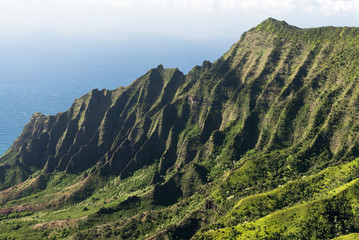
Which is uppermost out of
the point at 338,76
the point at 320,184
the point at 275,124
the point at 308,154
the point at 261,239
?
the point at 338,76

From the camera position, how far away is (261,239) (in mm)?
97188

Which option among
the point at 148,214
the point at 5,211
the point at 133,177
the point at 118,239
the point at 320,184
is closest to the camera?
the point at 320,184

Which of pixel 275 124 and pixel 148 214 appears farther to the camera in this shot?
pixel 275 124

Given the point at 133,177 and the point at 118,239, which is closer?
the point at 118,239

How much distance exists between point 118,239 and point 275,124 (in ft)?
372

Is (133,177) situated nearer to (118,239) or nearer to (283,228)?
(118,239)

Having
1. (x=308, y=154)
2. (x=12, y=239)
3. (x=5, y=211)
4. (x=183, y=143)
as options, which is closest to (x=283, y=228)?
(x=308, y=154)

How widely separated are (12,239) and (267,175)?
13647 cm

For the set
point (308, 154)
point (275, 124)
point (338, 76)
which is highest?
point (338, 76)

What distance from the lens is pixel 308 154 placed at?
145 meters

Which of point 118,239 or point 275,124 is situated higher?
point 275,124

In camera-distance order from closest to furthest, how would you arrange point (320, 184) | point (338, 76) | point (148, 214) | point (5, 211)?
point (320, 184) < point (148, 214) < point (338, 76) < point (5, 211)

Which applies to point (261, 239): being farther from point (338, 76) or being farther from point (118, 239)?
point (338, 76)

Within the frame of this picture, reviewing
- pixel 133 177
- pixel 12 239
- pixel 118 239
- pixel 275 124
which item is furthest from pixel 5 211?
pixel 275 124
